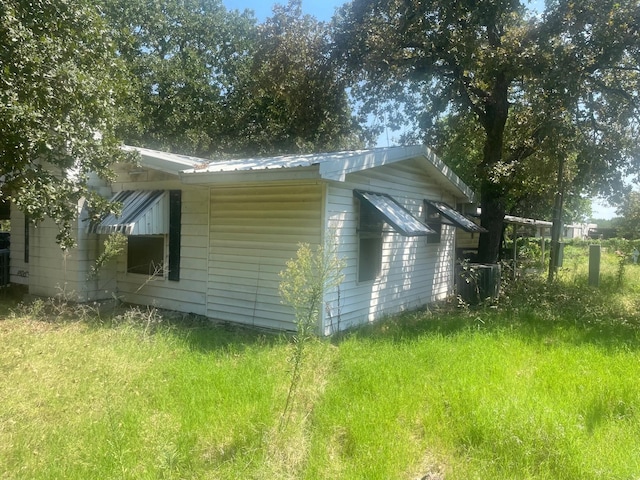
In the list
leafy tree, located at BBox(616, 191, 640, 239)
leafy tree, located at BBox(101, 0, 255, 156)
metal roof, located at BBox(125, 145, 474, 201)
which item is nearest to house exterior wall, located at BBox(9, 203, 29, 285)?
metal roof, located at BBox(125, 145, 474, 201)

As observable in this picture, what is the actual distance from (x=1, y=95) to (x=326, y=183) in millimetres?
4483

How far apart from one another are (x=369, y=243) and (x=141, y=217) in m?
4.13

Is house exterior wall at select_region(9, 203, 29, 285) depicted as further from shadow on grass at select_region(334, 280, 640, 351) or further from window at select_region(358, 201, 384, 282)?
shadow on grass at select_region(334, 280, 640, 351)

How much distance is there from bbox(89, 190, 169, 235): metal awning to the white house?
0.02m

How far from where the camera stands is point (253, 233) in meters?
7.45

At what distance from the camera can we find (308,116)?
48.3 feet

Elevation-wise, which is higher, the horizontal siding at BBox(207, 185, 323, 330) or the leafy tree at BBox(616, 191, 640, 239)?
the leafy tree at BBox(616, 191, 640, 239)

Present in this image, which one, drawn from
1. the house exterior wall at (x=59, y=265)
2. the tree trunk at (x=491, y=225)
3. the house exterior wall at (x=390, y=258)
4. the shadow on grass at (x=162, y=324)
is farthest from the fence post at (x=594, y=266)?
the house exterior wall at (x=59, y=265)

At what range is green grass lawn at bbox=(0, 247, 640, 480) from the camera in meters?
3.37

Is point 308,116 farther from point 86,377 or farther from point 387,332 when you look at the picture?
point 86,377

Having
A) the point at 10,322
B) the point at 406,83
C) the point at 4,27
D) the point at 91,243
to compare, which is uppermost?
the point at 406,83

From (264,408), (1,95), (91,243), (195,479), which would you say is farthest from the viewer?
(91,243)

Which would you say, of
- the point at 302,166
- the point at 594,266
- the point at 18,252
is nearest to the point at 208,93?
the point at 18,252

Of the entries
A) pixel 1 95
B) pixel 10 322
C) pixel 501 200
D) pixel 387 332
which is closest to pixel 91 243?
pixel 10 322
